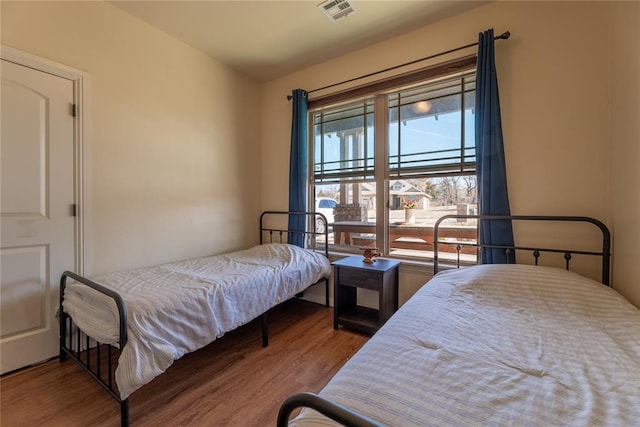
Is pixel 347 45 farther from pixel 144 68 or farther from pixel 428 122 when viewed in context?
pixel 144 68

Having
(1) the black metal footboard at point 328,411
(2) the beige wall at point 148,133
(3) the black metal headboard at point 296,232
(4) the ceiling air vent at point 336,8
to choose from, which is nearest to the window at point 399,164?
(3) the black metal headboard at point 296,232

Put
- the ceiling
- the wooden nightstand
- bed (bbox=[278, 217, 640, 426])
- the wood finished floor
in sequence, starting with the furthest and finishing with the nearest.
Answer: the wooden nightstand → the ceiling → the wood finished floor → bed (bbox=[278, 217, 640, 426])

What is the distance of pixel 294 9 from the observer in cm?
226

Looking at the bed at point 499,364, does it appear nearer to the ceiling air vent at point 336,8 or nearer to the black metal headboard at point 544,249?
the black metal headboard at point 544,249

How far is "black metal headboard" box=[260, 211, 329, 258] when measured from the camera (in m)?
3.17

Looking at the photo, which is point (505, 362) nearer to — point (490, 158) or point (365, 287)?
point (365, 287)

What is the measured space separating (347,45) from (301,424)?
303 centimetres

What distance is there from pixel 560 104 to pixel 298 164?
7.52ft

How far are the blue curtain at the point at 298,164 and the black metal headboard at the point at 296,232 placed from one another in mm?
57

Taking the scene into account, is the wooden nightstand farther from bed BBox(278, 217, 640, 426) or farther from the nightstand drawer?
bed BBox(278, 217, 640, 426)

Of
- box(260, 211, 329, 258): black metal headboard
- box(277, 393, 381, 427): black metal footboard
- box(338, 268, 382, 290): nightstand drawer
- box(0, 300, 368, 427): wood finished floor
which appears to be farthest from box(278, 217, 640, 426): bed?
box(260, 211, 329, 258): black metal headboard

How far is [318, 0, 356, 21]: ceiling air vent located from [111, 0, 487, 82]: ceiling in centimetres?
4

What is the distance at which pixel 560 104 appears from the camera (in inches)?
76.9

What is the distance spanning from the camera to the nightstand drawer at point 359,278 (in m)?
2.33
